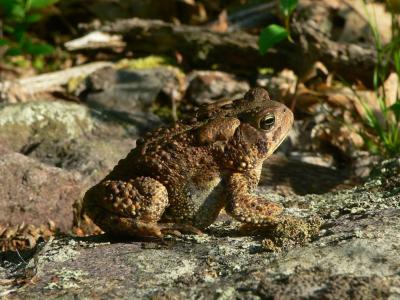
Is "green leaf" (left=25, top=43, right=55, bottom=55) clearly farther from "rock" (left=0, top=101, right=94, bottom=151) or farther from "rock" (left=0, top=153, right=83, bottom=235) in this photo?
"rock" (left=0, top=153, right=83, bottom=235)

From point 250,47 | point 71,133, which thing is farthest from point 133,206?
point 250,47

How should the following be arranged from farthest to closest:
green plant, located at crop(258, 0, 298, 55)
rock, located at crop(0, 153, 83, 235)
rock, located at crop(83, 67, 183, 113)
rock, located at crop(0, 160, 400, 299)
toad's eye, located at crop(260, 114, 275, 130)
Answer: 1. rock, located at crop(83, 67, 183, 113)
2. green plant, located at crop(258, 0, 298, 55)
3. rock, located at crop(0, 153, 83, 235)
4. toad's eye, located at crop(260, 114, 275, 130)
5. rock, located at crop(0, 160, 400, 299)

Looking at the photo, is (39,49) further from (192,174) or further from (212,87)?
(192,174)

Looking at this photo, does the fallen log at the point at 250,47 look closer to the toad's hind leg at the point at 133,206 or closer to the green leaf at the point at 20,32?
the green leaf at the point at 20,32

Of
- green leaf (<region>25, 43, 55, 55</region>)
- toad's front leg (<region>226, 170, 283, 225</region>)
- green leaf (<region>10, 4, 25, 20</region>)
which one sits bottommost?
toad's front leg (<region>226, 170, 283, 225</region>)

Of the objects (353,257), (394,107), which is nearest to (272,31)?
(394,107)

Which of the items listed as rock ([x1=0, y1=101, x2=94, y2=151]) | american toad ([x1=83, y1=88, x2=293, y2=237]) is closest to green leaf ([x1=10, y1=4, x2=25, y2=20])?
rock ([x1=0, y1=101, x2=94, y2=151])

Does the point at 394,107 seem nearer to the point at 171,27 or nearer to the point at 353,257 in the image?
the point at 353,257
